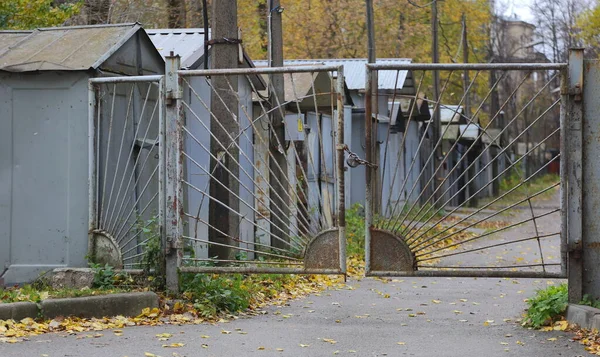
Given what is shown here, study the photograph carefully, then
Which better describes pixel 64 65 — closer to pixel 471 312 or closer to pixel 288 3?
pixel 471 312

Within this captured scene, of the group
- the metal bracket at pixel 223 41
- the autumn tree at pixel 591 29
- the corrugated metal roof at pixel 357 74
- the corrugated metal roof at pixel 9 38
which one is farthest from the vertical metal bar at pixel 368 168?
the autumn tree at pixel 591 29

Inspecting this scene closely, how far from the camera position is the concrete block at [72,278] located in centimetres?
897

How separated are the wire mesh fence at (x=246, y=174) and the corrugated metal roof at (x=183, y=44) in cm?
37

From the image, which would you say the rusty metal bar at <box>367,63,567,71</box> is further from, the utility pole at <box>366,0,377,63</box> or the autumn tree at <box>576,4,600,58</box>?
the autumn tree at <box>576,4,600,58</box>

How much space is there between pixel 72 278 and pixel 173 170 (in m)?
1.44

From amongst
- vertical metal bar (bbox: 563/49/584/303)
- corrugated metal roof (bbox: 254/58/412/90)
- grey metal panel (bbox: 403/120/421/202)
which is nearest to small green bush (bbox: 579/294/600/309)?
vertical metal bar (bbox: 563/49/584/303)

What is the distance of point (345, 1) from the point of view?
119 feet

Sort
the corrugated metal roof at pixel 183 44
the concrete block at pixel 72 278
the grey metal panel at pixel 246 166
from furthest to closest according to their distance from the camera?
1. the grey metal panel at pixel 246 166
2. the corrugated metal roof at pixel 183 44
3. the concrete block at pixel 72 278

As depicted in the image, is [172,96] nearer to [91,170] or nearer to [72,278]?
[91,170]

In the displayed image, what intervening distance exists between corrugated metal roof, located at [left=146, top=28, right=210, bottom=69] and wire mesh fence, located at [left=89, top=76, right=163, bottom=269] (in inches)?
82.6

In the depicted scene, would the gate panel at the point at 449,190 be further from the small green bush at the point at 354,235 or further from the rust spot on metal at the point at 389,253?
the small green bush at the point at 354,235

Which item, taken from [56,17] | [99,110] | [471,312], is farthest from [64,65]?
[56,17]

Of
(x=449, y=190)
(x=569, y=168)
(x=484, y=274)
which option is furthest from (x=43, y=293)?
(x=449, y=190)

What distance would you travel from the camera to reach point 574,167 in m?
8.08
